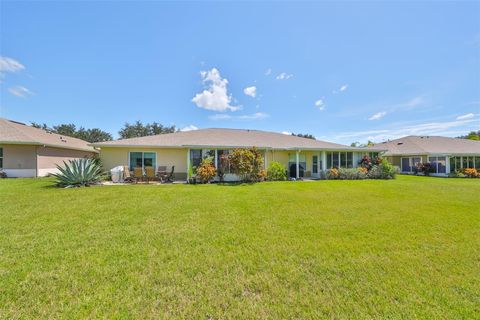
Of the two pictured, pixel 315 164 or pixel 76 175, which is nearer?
pixel 76 175

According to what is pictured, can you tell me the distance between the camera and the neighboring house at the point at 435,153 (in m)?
22.4

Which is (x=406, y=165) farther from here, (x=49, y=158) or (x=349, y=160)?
(x=49, y=158)

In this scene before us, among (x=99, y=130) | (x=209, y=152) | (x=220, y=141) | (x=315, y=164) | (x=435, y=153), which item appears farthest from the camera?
(x=99, y=130)

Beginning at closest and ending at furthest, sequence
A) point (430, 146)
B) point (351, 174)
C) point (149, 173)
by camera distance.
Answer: point (149, 173), point (351, 174), point (430, 146)

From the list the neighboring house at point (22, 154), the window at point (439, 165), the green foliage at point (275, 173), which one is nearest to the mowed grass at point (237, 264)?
the green foliage at point (275, 173)

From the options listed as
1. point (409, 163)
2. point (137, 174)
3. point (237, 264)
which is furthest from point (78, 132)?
point (409, 163)

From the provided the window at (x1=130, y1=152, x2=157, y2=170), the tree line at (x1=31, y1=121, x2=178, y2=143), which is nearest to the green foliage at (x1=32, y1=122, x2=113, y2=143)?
the tree line at (x1=31, y1=121, x2=178, y2=143)

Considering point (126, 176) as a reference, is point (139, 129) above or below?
above

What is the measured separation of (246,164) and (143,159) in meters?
8.36

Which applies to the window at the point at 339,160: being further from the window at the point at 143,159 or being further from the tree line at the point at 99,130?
the tree line at the point at 99,130

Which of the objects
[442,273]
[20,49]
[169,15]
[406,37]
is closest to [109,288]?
[442,273]

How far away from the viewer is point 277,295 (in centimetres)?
277

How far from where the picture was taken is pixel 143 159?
16.1 m

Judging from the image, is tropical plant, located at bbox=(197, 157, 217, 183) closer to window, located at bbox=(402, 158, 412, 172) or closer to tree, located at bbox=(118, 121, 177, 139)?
window, located at bbox=(402, 158, 412, 172)
